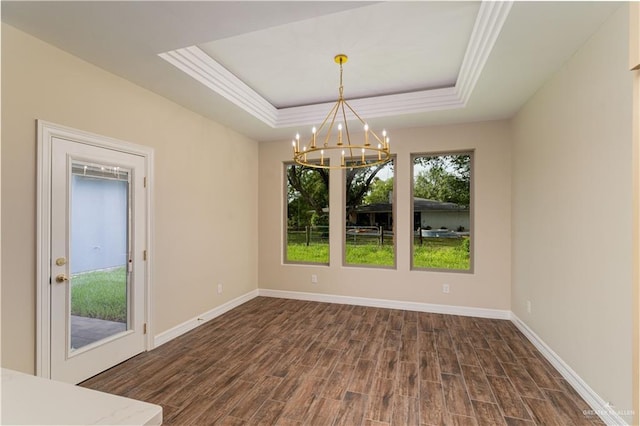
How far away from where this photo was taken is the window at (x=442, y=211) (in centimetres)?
451

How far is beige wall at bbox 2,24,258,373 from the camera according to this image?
84.9 inches

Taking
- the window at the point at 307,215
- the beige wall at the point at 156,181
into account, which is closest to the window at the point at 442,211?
the window at the point at 307,215

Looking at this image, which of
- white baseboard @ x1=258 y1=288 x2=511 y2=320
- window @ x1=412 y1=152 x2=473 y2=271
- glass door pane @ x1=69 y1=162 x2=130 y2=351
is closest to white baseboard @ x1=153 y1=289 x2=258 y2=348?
glass door pane @ x1=69 y1=162 x2=130 y2=351

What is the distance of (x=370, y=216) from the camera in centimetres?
492

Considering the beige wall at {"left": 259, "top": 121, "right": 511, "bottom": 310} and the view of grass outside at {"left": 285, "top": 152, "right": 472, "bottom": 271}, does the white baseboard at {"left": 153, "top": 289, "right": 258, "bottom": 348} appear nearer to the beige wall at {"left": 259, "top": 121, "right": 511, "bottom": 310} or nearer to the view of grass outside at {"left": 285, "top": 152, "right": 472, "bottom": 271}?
the beige wall at {"left": 259, "top": 121, "right": 511, "bottom": 310}

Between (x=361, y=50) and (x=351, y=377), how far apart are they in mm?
3078

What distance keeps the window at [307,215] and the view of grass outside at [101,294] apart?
2734 mm

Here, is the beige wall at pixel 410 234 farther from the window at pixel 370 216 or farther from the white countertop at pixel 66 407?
the white countertop at pixel 66 407

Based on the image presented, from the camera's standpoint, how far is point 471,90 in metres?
3.21

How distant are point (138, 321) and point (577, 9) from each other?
4548 millimetres

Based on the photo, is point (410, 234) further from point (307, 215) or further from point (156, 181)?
point (156, 181)

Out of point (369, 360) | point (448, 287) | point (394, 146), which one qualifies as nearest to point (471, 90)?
point (394, 146)

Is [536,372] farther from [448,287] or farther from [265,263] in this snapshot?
[265,263]

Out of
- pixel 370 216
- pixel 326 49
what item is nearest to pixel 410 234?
pixel 370 216
